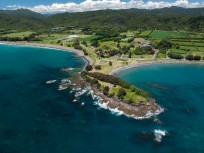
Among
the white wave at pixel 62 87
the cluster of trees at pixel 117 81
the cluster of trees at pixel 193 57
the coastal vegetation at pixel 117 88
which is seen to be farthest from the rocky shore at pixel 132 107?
the cluster of trees at pixel 193 57

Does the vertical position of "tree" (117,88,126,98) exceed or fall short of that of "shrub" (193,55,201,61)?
it exceeds it

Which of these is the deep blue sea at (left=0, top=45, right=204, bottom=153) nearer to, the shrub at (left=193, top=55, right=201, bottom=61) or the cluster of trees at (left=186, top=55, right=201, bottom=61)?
the cluster of trees at (left=186, top=55, right=201, bottom=61)

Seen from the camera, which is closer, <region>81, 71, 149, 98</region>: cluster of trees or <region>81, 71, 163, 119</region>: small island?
<region>81, 71, 163, 119</region>: small island

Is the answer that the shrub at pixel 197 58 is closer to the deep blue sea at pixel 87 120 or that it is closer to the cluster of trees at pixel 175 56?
the cluster of trees at pixel 175 56

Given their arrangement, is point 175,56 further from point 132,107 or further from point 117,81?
point 132,107

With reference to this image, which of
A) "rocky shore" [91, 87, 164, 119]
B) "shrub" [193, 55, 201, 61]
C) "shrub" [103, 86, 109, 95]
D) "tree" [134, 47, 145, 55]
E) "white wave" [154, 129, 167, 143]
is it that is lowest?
"white wave" [154, 129, 167, 143]

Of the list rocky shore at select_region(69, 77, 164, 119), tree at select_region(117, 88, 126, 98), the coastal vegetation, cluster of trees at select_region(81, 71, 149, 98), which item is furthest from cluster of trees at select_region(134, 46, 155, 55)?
rocky shore at select_region(69, 77, 164, 119)

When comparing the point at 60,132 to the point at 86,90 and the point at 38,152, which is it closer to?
the point at 38,152

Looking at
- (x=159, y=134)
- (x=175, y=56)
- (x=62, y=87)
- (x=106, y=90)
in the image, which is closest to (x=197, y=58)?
(x=175, y=56)

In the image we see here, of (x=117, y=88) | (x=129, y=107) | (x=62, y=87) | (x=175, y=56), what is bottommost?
(x=129, y=107)
